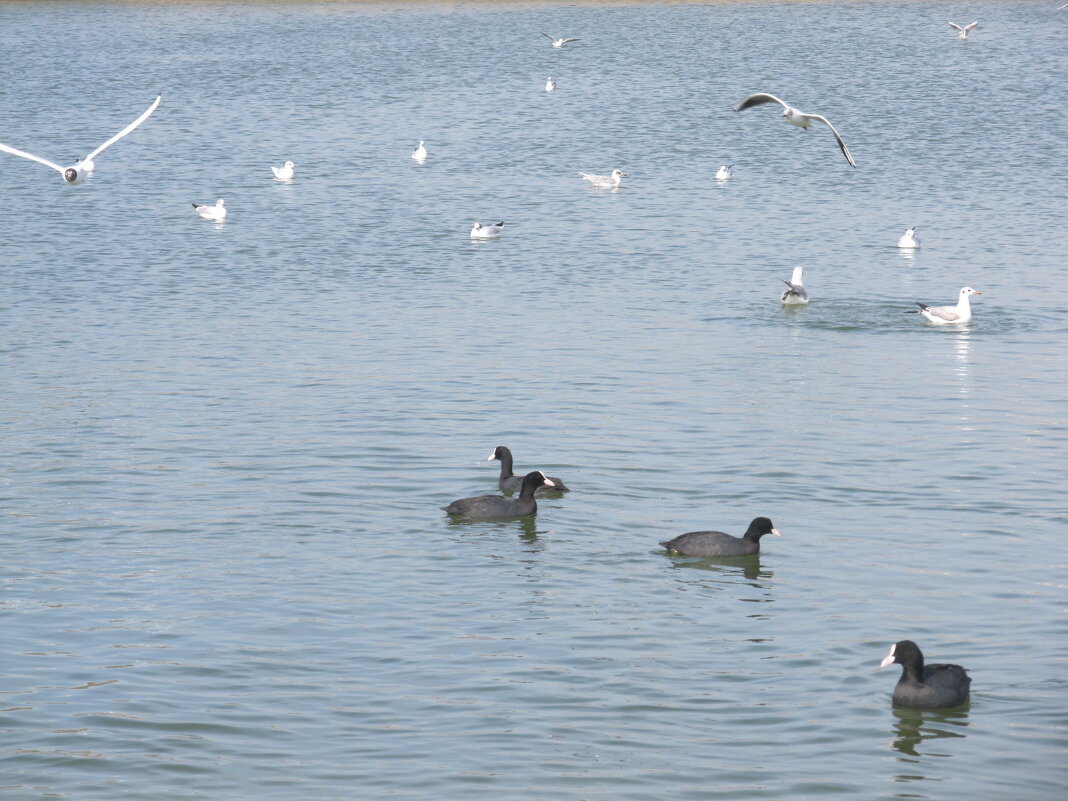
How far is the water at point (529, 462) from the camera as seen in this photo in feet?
39.5

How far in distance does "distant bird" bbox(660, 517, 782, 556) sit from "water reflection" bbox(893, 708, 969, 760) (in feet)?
11.4

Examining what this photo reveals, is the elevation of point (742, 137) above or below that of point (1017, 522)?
above

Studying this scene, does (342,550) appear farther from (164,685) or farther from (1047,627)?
(1047,627)

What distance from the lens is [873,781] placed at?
11.3 meters

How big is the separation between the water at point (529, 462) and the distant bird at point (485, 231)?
1.35 ft

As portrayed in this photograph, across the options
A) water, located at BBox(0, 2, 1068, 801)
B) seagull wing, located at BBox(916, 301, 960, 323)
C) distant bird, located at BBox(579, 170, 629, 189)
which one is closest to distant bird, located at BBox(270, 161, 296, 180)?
water, located at BBox(0, 2, 1068, 801)

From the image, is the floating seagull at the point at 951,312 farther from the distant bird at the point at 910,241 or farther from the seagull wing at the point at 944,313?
the distant bird at the point at 910,241

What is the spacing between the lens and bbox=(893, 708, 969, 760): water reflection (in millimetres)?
11945

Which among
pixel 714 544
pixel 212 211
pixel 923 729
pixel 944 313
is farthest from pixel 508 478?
pixel 212 211

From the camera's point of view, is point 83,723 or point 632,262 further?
point 632,262

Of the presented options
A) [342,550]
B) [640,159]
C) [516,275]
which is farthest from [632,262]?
[342,550]

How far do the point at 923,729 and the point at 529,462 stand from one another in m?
8.19

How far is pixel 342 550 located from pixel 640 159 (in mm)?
31219

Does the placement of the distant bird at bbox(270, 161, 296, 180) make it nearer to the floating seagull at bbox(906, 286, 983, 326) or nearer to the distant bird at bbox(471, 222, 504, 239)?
the distant bird at bbox(471, 222, 504, 239)
